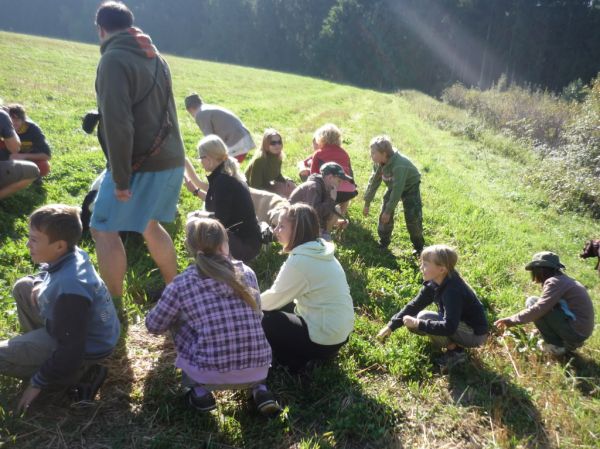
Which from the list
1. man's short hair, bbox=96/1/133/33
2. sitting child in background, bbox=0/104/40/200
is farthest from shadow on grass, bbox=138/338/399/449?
sitting child in background, bbox=0/104/40/200

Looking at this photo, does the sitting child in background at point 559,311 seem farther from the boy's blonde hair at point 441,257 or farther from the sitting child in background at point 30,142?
the sitting child in background at point 30,142

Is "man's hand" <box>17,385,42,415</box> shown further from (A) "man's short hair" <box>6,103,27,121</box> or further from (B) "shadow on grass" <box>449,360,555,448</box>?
(A) "man's short hair" <box>6,103,27,121</box>

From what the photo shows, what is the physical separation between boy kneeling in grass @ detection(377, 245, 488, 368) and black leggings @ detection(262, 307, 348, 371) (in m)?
0.78

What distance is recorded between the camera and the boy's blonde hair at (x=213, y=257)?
270cm

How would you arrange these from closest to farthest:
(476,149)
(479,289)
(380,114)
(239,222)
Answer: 1. (239,222)
2. (479,289)
3. (476,149)
4. (380,114)

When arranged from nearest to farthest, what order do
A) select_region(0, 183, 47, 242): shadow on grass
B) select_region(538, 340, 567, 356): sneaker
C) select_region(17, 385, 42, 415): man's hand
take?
select_region(17, 385, 42, 415): man's hand < select_region(538, 340, 567, 356): sneaker < select_region(0, 183, 47, 242): shadow on grass

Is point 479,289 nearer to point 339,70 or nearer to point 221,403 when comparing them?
point 221,403

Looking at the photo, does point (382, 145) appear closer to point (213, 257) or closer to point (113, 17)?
point (113, 17)

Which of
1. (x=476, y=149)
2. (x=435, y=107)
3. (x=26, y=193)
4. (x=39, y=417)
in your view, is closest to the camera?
(x=39, y=417)

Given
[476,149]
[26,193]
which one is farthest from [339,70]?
[26,193]

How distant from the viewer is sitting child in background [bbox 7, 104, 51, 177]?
20.0 ft

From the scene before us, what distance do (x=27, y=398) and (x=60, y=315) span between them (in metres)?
0.59

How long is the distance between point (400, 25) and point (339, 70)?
10.7 m

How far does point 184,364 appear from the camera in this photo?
2.88 m
